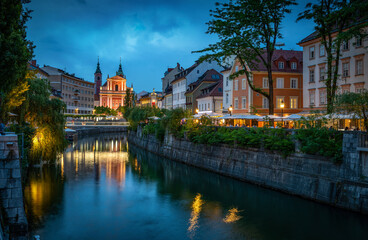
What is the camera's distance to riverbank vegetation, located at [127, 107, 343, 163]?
64.6ft

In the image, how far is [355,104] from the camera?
19125 mm

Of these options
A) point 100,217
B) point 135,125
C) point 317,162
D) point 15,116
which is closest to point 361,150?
point 317,162

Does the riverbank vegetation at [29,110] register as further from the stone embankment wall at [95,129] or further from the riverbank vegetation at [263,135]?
the stone embankment wall at [95,129]

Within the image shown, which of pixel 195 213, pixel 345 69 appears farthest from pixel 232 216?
pixel 345 69

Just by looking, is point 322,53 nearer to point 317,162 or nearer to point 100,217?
point 317,162

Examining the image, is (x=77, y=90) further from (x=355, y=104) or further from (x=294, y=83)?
(x=355, y=104)

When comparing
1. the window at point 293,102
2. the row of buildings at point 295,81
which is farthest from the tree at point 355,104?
the window at point 293,102

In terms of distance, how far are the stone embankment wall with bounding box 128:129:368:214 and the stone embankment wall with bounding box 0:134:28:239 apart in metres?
14.9

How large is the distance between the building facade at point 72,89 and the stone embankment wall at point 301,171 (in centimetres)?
8723

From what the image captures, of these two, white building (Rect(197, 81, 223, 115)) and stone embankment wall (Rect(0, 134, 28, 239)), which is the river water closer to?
stone embankment wall (Rect(0, 134, 28, 239))

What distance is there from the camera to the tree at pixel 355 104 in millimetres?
18812

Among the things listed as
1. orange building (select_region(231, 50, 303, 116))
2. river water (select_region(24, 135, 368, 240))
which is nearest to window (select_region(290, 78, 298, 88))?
orange building (select_region(231, 50, 303, 116))

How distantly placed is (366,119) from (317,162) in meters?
3.53

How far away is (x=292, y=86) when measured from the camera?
A: 46500 millimetres
